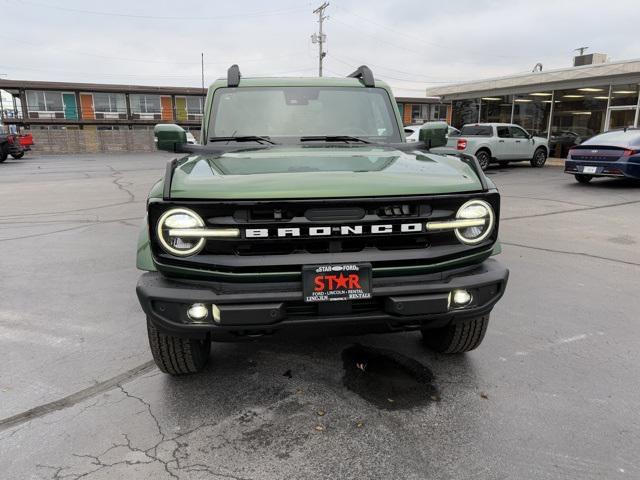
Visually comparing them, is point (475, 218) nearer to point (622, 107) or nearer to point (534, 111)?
point (622, 107)

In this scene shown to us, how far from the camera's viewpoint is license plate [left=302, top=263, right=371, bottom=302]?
2336 mm

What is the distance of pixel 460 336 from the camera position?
3.14 metres

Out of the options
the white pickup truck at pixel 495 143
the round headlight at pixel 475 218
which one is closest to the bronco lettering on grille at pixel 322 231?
the round headlight at pixel 475 218

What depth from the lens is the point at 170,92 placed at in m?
46.3

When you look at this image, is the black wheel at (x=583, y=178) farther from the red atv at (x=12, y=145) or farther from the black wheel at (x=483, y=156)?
the red atv at (x=12, y=145)

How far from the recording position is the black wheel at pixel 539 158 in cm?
1838

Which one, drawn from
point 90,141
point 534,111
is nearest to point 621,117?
point 534,111

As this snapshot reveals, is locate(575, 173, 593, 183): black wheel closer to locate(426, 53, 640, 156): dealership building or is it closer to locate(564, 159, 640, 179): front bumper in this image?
locate(564, 159, 640, 179): front bumper

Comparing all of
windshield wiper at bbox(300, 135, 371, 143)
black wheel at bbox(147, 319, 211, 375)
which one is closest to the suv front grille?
black wheel at bbox(147, 319, 211, 375)

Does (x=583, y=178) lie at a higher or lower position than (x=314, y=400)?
higher

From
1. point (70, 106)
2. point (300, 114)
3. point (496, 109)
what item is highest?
point (70, 106)

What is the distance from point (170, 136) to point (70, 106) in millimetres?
48645

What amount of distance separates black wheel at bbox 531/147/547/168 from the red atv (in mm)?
24581

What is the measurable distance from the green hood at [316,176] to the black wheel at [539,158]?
17.2 metres
